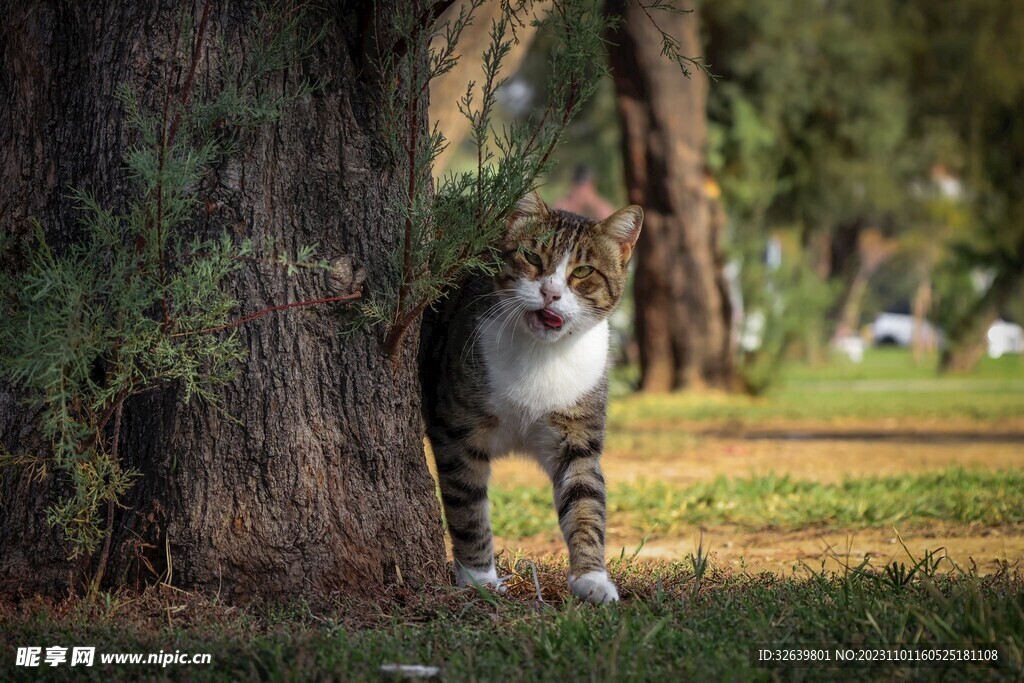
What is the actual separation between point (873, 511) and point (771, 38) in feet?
61.9

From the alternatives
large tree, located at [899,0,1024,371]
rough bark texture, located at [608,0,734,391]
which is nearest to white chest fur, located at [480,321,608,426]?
rough bark texture, located at [608,0,734,391]

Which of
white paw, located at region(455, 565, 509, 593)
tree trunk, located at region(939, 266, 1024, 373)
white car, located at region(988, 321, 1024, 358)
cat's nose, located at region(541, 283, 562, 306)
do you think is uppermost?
white car, located at region(988, 321, 1024, 358)

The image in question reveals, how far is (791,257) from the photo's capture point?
20719 millimetres

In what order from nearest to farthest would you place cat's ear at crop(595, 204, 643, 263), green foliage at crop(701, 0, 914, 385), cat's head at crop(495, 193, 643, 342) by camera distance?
cat's head at crop(495, 193, 643, 342)
cat's ear at crop(595, 204, 643, 263)
green foliage at crop(701, 0, 914, 385)

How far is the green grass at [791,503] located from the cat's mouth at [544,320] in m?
1.69

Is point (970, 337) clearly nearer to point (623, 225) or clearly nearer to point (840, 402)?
point (840, 402)

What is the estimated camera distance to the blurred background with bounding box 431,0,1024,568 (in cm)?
606

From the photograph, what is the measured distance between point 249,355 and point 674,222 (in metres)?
11.9

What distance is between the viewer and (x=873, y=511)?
5.86m

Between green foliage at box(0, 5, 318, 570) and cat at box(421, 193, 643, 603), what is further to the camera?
cat at box(421, 193, 643, 603)

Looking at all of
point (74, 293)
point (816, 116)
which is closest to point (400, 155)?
point (74, 293)

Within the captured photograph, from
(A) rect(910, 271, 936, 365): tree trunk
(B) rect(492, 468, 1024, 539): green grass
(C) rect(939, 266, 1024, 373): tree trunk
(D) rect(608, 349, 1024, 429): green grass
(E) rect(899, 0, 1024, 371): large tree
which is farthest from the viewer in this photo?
(A) rect(910, 271, 936, 365): tree trunk

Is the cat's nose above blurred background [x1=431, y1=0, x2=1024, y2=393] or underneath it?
underneath

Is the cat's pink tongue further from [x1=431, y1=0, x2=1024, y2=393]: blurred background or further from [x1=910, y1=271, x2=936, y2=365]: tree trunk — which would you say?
[x1=910, y1=271, x2=936, y2=365]: tree trunk
